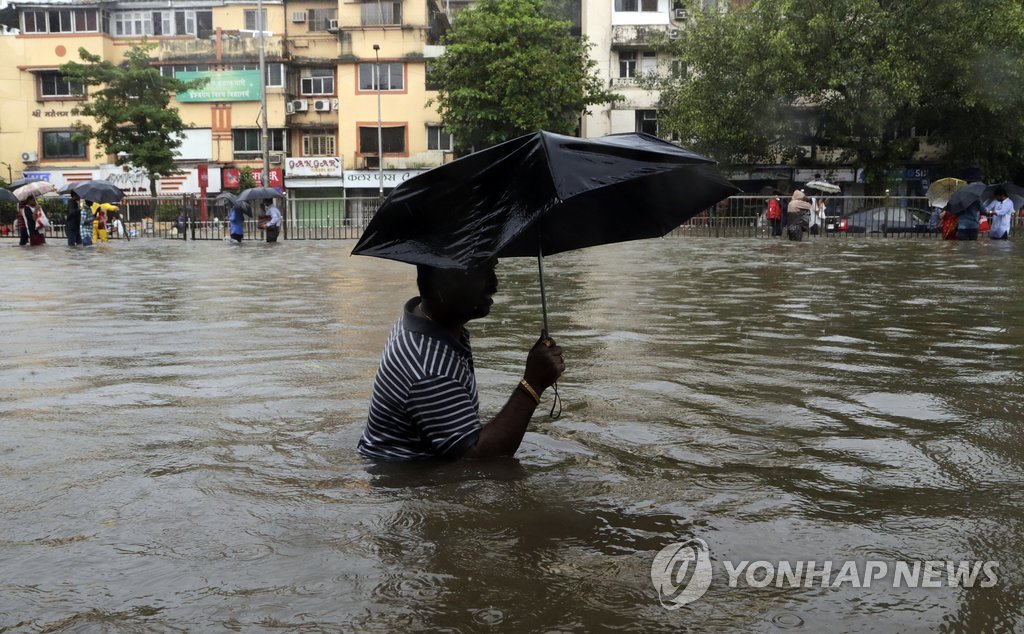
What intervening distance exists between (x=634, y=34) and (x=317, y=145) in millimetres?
16769

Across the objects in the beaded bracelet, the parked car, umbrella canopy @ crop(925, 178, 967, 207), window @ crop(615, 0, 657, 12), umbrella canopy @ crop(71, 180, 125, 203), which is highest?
window @ crop(615, 0, 657, 12)

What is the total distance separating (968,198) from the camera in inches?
931

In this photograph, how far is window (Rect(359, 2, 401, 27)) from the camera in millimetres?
47688

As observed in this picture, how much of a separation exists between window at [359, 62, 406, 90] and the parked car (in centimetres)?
2544

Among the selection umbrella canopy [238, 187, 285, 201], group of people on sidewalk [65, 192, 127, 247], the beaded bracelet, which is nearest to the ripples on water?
the beaded bracelet

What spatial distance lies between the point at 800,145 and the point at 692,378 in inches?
1444

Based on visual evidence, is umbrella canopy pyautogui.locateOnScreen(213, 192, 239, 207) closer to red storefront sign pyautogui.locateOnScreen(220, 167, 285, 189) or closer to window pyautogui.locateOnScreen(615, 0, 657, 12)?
red storefront sign pyautogui.locateOnScreen(220, 167, 285, 189)

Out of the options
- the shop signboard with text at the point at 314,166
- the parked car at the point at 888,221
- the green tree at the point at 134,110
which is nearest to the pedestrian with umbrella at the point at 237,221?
the green tree at the point at 134,110

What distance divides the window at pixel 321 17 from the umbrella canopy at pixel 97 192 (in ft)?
77.3

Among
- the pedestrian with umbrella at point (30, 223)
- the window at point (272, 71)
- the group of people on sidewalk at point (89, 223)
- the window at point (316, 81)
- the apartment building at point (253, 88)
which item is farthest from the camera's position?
the window at point (316, 81)

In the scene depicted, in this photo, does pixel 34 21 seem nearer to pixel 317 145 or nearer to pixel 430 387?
pixel 317 145

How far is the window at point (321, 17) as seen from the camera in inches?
1967

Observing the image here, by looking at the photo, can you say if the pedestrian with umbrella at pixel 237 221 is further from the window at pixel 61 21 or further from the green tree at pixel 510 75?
the window at pixel 61 21

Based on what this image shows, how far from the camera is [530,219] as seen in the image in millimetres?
3422
